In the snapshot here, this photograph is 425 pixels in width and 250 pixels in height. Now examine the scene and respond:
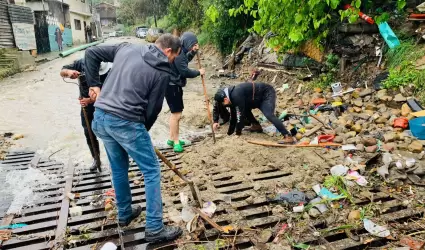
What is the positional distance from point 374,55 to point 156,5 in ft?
113

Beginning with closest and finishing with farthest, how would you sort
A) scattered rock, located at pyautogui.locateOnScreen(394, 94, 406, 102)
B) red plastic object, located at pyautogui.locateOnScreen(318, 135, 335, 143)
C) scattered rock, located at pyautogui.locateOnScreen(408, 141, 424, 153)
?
scattered rock, located at pyautogui.locateOnScreen(408, 141, 424, 153) → red plastic object, located at pyautogui.locateOnScreen(318, 135, 335, 143) → scattered rock, located at pyautogui.locateOnScreen(394, 94, 406, 102)

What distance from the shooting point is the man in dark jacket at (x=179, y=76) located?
14.8 feet

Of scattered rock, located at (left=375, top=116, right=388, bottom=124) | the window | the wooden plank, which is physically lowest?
the wooden plank

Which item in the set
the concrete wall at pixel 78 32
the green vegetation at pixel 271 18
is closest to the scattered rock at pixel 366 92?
the green vegetation at pixel 271 18

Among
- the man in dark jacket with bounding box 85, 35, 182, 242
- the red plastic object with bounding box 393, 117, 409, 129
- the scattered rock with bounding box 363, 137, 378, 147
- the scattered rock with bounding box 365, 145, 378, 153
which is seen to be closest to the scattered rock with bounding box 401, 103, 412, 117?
the red plastic object with bounding box 393, 117, 409, 129

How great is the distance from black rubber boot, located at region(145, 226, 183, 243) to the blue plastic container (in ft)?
12.2

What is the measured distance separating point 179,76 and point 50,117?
14.9 ft

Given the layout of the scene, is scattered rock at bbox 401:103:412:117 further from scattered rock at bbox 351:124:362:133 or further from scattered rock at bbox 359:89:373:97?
scattered rock at bbox 359:89:373:97

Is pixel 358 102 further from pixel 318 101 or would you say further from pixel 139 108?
pixel 139 108

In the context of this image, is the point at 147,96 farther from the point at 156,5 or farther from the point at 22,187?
the point at 156,5

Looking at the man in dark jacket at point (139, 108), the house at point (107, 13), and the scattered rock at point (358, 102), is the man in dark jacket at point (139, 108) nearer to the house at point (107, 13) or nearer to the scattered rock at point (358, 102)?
the scattered rock at point (358, 102)

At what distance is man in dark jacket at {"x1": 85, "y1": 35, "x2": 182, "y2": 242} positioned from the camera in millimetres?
2512

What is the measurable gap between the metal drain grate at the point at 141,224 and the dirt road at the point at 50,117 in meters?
1.27

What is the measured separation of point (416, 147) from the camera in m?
4.09
